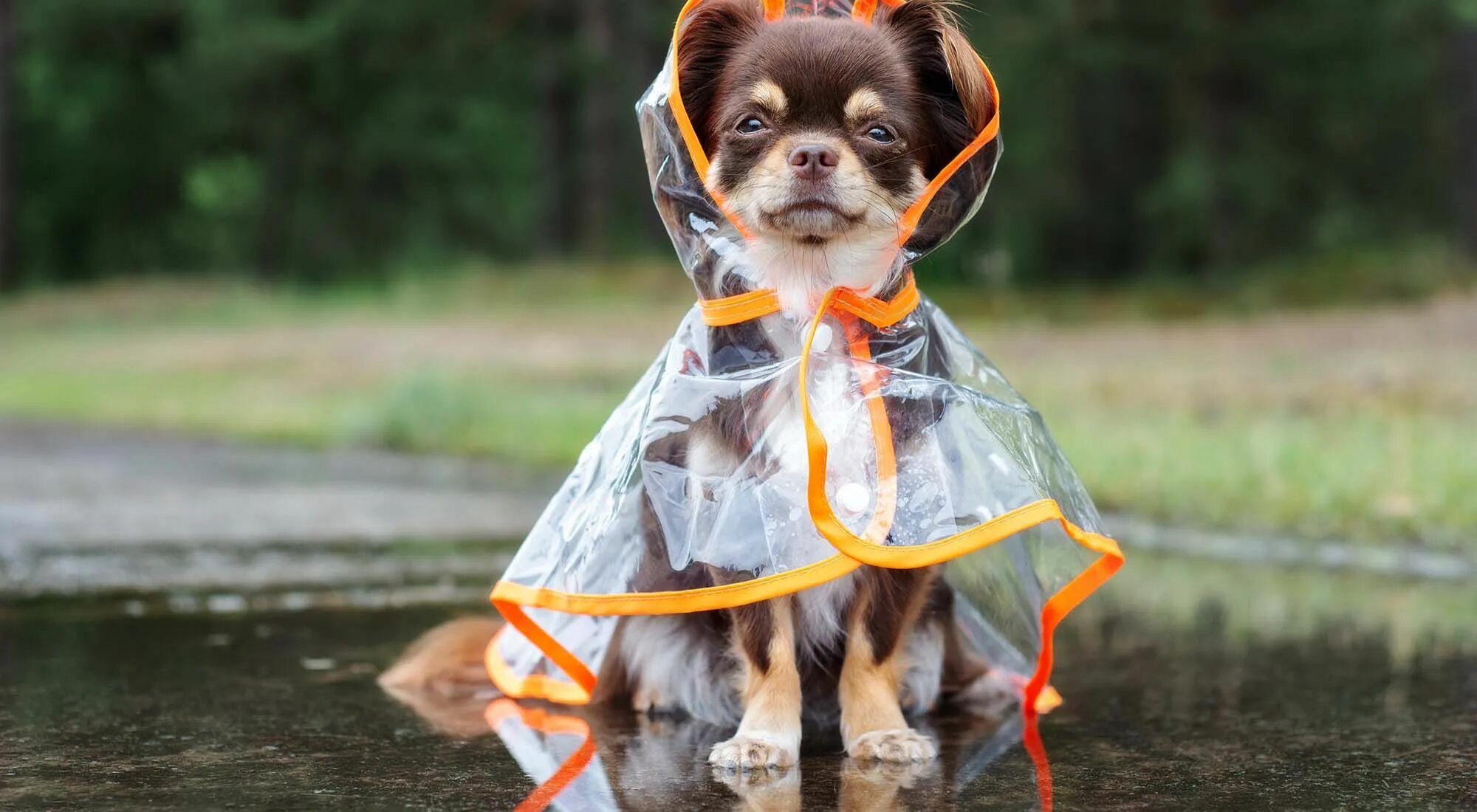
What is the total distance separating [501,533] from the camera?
6781mm

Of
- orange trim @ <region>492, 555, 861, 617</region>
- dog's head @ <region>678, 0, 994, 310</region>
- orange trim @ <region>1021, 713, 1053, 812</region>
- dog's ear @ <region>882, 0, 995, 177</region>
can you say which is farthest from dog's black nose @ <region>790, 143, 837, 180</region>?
orange trim @ <region>1021, 713, 1053, 812</region>

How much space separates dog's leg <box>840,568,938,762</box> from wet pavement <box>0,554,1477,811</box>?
0.29 ft

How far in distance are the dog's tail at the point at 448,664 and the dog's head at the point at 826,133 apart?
123 centimetres

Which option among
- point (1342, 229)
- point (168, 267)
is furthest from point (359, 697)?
point (168, 267)

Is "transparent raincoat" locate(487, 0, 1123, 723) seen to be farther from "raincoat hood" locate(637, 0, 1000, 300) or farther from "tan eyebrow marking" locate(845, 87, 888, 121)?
"tan eyebrow marking" locate(845, 87, 888, 121)

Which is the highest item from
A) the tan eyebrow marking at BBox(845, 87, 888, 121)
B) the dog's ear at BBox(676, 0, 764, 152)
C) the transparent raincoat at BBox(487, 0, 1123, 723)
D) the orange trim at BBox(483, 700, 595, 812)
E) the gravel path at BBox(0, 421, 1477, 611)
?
the dog's ear at BBox(676, 0, 764, 152)

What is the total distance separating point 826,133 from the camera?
128 inches

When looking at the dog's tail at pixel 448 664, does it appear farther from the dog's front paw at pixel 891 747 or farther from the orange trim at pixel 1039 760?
the orange trim at pixel 1039 760

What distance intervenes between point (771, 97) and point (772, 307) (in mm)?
415

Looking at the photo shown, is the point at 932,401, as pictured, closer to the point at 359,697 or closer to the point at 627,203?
the point at 359,697

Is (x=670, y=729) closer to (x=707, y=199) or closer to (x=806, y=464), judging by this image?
(x=806, y=464)

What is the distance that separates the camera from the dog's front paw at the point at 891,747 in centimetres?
308

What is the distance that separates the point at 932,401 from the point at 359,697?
148cm

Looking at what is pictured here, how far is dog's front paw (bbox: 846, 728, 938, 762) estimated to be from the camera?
10.1 ft
